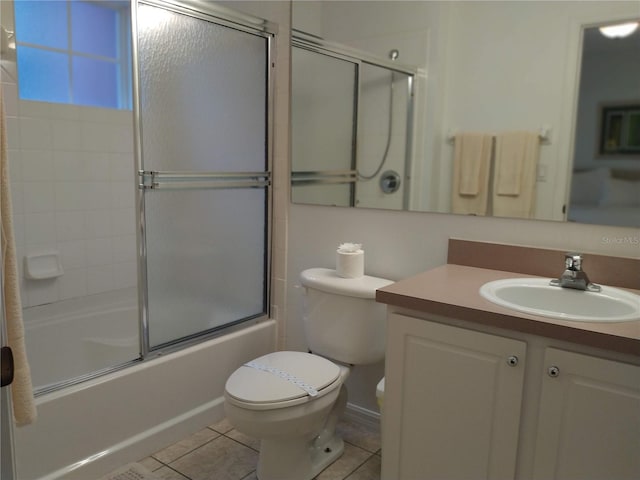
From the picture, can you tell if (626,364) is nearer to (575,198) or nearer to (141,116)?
(575,198)

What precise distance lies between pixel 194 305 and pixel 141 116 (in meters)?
0.87

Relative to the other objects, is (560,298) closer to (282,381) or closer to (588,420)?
(588,420)

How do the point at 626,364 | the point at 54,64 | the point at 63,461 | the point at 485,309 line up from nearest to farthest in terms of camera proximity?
the point at 626,364, the point at 485,309, the point at 63,461, the point at 54,64

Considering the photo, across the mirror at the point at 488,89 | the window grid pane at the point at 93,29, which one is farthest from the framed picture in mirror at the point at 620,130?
the window grid pane at the point at 93,29

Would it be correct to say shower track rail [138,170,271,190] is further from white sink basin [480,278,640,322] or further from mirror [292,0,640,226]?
white sink basin [480,278,640,322]

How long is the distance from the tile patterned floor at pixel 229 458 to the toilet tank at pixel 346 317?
42 centimetres

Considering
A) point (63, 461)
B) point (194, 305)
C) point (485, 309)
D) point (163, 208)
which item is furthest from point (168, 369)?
point (485, 309)

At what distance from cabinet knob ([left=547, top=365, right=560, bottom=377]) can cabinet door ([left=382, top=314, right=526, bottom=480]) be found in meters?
0.07

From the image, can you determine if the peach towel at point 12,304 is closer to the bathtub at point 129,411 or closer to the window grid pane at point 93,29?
the bathtub at point 129,411

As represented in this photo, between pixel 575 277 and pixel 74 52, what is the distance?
2828mm

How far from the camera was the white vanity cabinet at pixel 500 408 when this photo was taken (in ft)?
4.05

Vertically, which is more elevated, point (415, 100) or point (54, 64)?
point (54, 64)

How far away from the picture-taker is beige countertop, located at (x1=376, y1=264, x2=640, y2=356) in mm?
1207

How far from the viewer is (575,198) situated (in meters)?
1.71
